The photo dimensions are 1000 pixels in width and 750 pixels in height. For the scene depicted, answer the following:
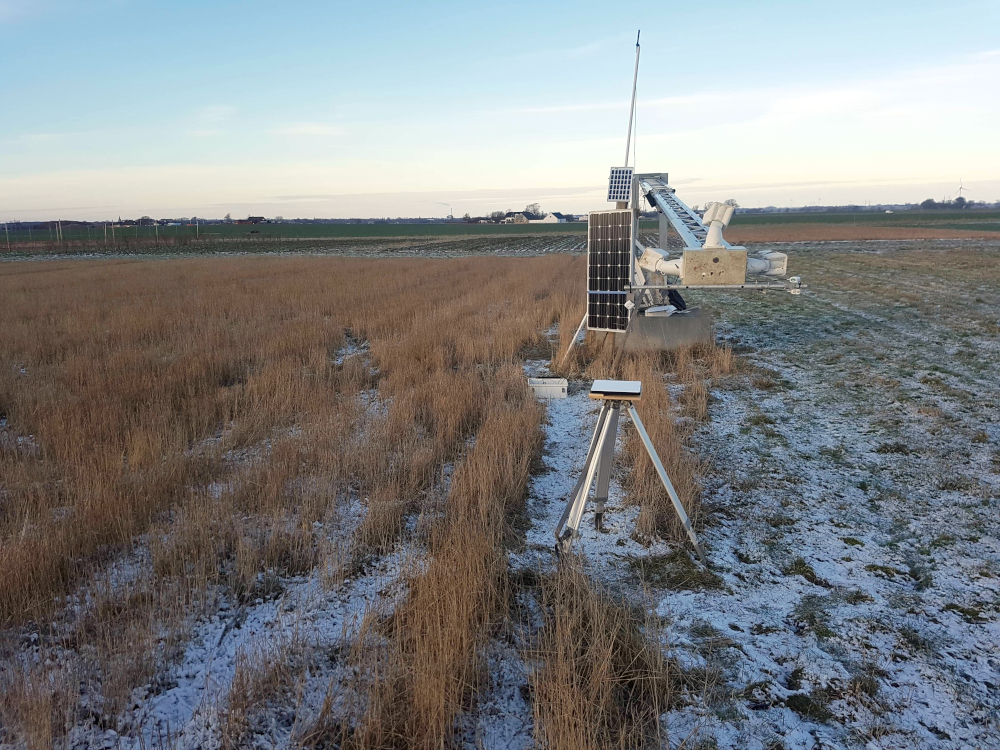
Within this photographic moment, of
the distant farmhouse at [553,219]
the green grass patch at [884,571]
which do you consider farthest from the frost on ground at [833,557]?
the distant farmhouse at [553,219]

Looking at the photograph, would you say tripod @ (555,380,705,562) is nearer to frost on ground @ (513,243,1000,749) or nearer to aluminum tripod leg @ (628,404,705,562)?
aluminum tripod leg @ (628,404,705,562)

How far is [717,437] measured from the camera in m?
6.19

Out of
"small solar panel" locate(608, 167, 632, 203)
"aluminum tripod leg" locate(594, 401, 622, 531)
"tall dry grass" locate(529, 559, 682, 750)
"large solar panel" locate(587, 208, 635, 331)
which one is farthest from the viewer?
"small solar panel" locate(608, 167, 632, 203)

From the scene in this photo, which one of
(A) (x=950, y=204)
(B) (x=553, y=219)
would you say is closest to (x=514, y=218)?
(B) (x=553, y=219)

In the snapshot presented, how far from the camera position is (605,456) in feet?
12.3

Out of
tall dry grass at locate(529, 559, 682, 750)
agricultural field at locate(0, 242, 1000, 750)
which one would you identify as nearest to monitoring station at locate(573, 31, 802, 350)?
agricultural field at locate(0, 242, 1000, 750)

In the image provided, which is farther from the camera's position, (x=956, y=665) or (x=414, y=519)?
(x=414, y=519)

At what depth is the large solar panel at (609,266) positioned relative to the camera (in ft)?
27.3

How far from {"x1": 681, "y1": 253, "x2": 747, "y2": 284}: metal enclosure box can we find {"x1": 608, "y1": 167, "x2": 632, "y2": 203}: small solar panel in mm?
2393

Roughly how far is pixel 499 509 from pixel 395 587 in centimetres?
98

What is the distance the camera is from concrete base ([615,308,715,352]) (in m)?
9.48

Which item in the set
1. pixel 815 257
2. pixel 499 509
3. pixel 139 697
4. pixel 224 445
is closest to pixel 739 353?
pixel 499 509

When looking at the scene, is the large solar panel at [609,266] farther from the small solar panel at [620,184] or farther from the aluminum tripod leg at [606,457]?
the aluminum tripod leg at [606,457]

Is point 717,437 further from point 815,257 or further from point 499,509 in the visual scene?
point 815,257
